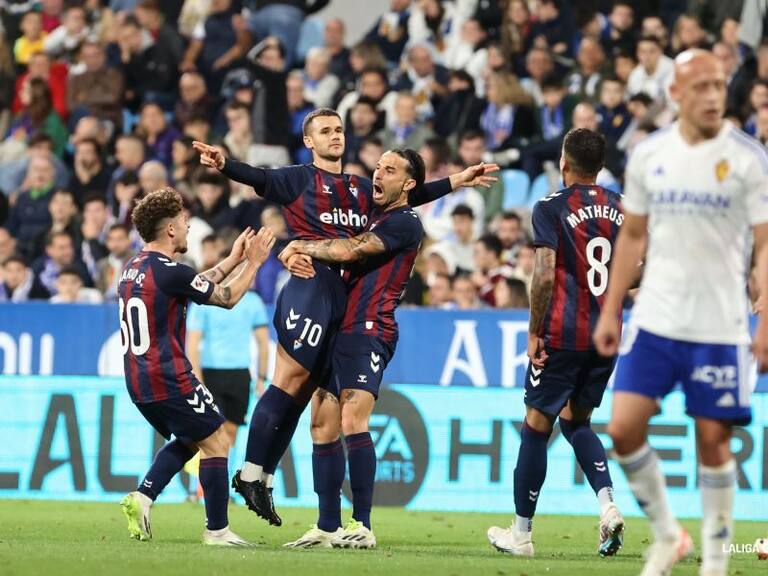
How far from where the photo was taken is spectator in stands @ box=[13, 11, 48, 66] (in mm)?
22391

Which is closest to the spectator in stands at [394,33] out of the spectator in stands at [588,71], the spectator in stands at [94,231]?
the spectator in stands at [588,71]

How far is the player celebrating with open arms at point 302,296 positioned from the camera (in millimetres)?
9562

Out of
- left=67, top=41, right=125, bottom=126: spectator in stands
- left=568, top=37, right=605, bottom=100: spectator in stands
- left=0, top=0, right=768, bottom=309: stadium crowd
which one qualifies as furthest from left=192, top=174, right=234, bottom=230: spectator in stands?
left=568, top=37, right=605, bottom=100: spectator in stands

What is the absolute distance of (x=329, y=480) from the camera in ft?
31.1

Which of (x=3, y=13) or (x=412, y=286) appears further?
(x=3, y=13)

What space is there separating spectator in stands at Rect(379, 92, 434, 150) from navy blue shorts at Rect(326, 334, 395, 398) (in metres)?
9.37

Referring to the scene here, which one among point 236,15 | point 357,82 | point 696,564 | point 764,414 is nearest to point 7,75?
point 236,15

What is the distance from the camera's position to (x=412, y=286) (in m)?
16.5

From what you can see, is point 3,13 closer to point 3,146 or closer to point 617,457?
point 3,146

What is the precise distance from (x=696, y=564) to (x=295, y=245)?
3036 mm

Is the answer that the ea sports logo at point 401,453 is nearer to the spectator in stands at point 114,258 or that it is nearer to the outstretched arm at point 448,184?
the outstretched arm at point 448,184

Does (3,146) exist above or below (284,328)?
above

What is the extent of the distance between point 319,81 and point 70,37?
13.0ft

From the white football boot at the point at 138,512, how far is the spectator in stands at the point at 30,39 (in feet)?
45.1
